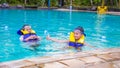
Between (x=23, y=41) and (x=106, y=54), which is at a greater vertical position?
(x=106, y=54)

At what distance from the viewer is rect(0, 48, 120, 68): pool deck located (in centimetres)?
435

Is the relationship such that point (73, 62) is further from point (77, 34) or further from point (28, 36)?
point (28, 36)

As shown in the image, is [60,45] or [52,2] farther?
[52,2]

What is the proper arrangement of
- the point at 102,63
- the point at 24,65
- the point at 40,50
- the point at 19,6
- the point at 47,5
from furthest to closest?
the point at 47,5 < the point at 19,6 < the point at 40,50 < the point at 102,63 < the point at 24,65

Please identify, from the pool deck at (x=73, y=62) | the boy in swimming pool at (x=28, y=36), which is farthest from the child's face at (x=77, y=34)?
the pool deck at (x=73, y=62)

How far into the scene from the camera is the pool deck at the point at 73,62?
4348 millimetres

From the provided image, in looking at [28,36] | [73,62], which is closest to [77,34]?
[28,36]

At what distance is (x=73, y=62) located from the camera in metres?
4.62

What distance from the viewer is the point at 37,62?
4500 millimetres

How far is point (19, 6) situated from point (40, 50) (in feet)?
78.0

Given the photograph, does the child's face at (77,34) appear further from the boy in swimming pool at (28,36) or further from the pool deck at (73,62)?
the pool deck at (73,62)

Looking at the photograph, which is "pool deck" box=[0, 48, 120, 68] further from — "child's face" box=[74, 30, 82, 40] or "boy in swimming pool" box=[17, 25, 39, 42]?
"boy in swimming pool" box=[17, 25, 39, 42]

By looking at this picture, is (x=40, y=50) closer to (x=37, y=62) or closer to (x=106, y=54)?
(x=106, y=54)

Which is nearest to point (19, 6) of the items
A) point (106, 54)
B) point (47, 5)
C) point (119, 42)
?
point (47, 5)
